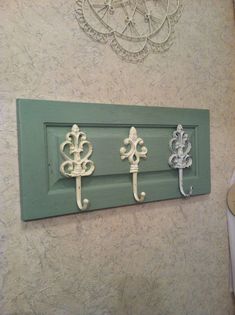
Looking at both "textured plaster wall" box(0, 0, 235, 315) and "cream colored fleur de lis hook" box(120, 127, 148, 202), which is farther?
"cream colored fleur de lis hook" box(120, 127, 148, 202)

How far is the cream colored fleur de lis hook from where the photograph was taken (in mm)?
768

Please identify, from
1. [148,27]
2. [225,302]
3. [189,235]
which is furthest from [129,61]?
[225,302]

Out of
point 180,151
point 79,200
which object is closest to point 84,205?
point 79,200

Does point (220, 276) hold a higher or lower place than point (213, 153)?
lower

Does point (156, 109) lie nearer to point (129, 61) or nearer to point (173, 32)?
point (129, 61)

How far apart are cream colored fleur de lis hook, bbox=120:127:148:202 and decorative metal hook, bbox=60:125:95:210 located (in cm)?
11

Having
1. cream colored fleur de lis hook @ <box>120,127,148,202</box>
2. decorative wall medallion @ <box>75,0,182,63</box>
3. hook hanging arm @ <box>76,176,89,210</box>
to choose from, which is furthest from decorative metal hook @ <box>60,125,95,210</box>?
decorative wall medallion @ <box>75,0,182,63</box>

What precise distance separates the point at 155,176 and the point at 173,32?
0.47 m

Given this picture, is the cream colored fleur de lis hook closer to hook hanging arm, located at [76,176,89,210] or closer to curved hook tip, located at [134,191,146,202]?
curved hook tip, located at [134,191,146,202]

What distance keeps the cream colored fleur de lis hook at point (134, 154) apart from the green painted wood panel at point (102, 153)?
0.6 inches

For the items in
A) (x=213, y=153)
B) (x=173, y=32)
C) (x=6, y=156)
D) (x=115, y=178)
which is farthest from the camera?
(x=213, y=153)

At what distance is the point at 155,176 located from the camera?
83 centimetres

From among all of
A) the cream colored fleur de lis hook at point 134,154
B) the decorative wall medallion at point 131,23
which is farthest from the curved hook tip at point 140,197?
the decorative wall medallion at point 131,23

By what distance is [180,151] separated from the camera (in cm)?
86
